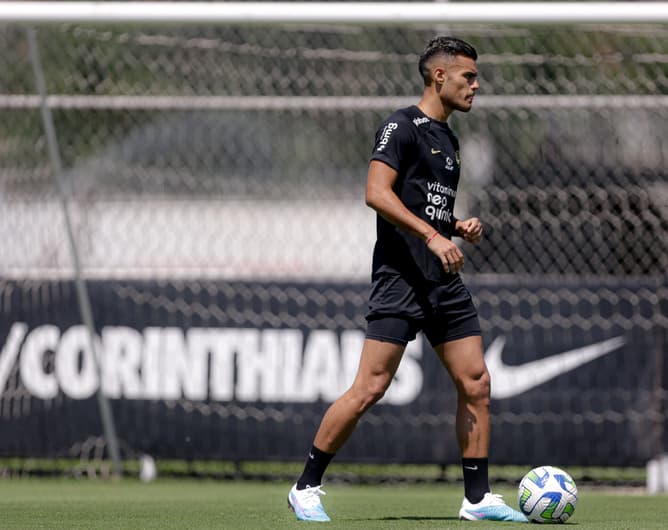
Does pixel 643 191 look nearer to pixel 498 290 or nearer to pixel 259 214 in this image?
pixel 498 290

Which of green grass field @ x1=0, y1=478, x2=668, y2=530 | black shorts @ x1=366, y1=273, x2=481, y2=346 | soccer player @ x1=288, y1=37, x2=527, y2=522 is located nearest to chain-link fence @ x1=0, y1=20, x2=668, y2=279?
green grass field @ x1=0, y1=478, x2=668, y2=530

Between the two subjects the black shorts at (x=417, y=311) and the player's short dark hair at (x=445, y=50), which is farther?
the player's short dark hair at (x=445, y=50)

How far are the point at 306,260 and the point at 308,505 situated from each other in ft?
14.9

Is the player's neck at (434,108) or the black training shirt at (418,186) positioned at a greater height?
the player's neck at (434,108)

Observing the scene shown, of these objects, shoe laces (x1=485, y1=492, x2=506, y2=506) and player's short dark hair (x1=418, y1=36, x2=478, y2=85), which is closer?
shoe laces (x1=485, y1=492, x2=506, y2=506)

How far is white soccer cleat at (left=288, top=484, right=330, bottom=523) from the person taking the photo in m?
5.93

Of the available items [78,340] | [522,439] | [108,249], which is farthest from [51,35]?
[522,439]

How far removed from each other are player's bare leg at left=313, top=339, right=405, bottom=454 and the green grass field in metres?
0.39

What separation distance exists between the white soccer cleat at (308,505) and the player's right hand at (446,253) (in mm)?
1164

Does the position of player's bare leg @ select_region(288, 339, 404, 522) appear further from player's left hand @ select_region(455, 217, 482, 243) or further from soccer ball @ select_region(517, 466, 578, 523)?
soccer ball @ select_region(517, 466, 578, 523)

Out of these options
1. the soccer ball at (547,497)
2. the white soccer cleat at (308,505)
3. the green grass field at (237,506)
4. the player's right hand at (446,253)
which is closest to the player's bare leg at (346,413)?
the white soccer cleat at (308,505)

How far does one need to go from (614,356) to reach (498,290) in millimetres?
873

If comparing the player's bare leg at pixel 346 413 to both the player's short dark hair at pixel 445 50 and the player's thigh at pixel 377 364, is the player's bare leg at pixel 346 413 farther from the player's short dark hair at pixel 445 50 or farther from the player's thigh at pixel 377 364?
the player's short dark hair at pixel 445 50

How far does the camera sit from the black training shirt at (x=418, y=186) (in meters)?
6.00
